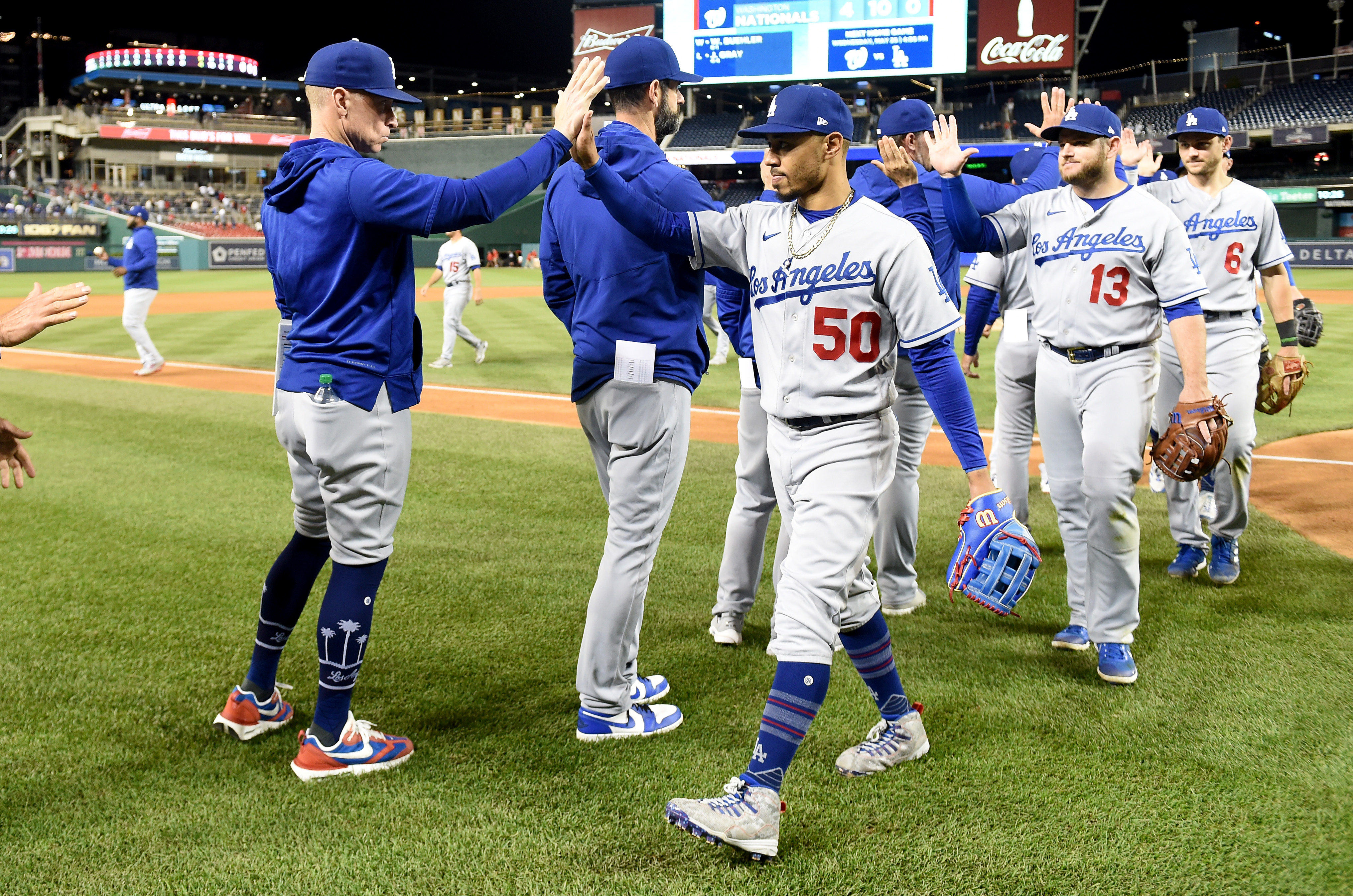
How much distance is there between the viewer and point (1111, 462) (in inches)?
170

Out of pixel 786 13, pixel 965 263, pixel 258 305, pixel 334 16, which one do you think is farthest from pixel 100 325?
pixel 334 16

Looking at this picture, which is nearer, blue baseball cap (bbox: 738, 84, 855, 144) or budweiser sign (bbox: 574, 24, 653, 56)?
blue baseball cap (bbox: 738, 84, 855, 144)

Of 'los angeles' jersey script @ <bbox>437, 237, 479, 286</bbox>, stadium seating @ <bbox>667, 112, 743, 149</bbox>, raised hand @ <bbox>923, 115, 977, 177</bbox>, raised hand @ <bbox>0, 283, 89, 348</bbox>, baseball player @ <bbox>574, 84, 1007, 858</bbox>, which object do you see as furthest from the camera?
stadium seating @ <bbox>667, 112, 743, 149</bbox>

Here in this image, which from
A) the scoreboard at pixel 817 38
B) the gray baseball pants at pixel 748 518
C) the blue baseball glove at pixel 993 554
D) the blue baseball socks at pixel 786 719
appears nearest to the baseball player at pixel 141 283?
the gray baseball pants at pixel 748 518

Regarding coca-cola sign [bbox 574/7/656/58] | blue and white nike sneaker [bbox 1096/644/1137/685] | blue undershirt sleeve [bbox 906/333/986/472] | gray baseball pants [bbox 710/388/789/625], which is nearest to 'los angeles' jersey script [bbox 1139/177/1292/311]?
blue and white nike sneaker [bbox 1096/644/1137/685]

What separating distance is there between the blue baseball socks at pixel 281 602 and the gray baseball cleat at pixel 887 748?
6.55 feet

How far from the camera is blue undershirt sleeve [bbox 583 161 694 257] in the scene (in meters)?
3.29

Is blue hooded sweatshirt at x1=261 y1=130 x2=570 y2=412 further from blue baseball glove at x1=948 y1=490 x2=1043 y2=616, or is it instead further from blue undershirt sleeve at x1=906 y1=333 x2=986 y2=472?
blue baseball glove at x1=948 y1=490 x2=1043 y2=616

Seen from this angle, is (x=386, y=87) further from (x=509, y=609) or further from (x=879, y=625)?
(x=509, y=609)

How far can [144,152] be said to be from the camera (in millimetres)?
65750

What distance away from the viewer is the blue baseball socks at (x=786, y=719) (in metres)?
2.98

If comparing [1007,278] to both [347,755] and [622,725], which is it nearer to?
[622,725]

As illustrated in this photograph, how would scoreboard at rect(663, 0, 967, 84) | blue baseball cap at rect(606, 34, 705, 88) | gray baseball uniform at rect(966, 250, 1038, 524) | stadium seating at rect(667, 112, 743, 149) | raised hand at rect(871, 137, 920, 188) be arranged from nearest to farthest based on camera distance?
blue baseball cap at rect(606, 34, 705, 88) → raised hand at rect(871, 137, 920, 188) → gray baseball uniform at rect(966, 250, 1038, 524) → scoreboard at rect(663, 0, 967, 84) → stadium seating at rect(667, 112, 743, 149)

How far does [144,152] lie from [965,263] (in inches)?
2126
